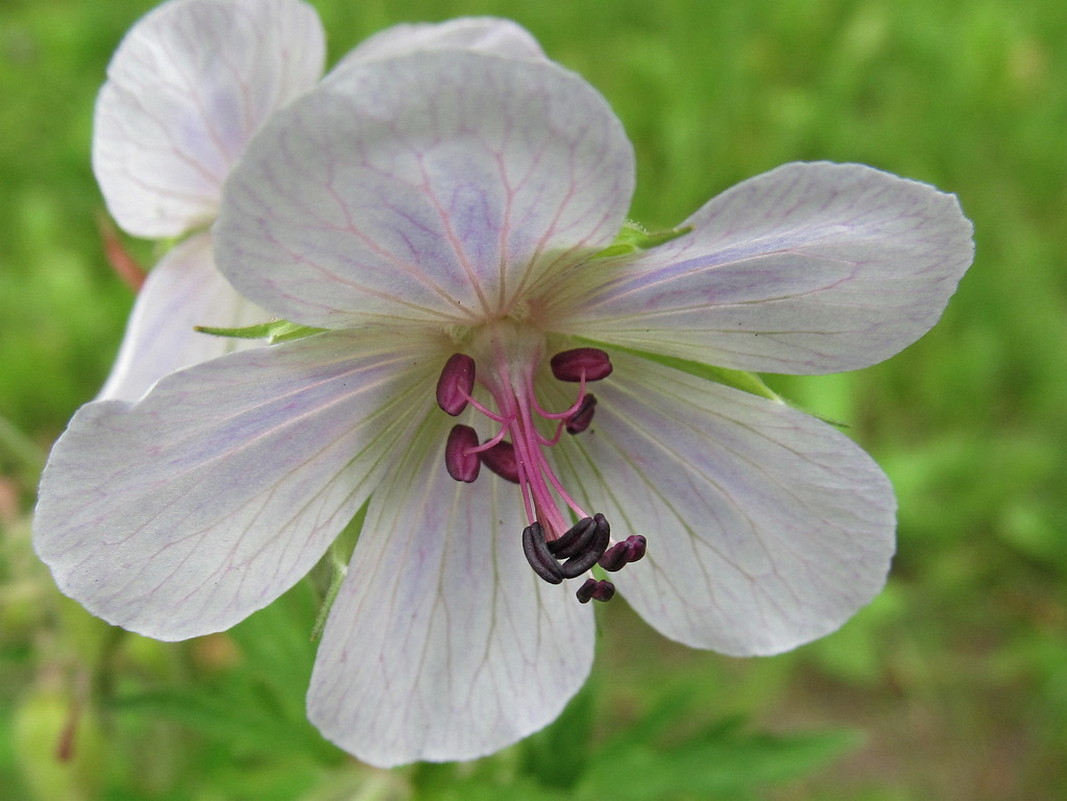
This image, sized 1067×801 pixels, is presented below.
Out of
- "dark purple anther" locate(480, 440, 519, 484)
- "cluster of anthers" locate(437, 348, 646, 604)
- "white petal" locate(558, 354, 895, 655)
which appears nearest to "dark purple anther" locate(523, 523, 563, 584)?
"cluster of anthers" locate(437, 348, 646, 604)

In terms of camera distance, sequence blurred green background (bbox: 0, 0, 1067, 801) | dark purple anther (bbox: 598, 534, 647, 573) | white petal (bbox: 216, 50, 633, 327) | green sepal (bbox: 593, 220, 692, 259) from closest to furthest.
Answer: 1. white petal (bbox: 216, 50, 633, 327)
2. green sepal (bbox: 593, 220, 692, 259)
3. dark purple anther (bbox: 598, 534, 647, 573)
4. blurred green background (bbox: 0, 0, 1067, 801)

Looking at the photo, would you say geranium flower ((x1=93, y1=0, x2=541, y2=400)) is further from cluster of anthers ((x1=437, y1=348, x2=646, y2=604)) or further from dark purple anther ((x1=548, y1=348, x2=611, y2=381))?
dark purple anther ((x1=548, y1=348, x2=611, y2=381))

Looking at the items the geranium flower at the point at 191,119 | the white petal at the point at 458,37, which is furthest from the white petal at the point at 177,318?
the white petal at the point at 458,37


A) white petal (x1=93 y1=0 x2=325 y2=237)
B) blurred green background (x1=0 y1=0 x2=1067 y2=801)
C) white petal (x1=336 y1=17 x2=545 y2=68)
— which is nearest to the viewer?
white petal (x1=93 y1=0 x2=325 y2=237)

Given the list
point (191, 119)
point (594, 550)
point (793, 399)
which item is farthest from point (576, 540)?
point (793, 399)

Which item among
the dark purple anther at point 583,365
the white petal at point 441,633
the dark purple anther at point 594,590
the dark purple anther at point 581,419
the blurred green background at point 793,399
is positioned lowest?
the blurred green background at point 793,399

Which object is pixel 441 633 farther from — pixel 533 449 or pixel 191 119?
pixel 191 119

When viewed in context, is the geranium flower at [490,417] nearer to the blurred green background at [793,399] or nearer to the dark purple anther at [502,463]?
the dark purple anther at [502,463]

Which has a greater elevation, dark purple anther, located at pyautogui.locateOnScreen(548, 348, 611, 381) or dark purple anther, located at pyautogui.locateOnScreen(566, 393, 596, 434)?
dark purple anther, located at pyautogui.locateOnScreen(548, 348, 611, 381)
